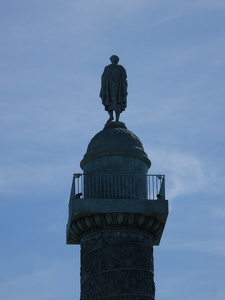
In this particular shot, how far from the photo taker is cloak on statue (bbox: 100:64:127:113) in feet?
141

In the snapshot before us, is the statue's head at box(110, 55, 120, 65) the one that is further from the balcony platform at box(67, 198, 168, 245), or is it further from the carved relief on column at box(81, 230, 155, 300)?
the carved relief on column at box(81, 230, 155, 300)

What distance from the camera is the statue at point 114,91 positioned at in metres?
43.0

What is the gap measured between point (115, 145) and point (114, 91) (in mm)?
2623

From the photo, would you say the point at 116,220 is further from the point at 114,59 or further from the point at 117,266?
the point at 114,59

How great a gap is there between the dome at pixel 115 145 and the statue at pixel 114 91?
0.99m

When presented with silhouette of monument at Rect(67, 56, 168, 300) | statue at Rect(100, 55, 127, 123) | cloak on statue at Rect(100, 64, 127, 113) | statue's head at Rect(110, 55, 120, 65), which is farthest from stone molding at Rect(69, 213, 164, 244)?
statue's head at Rect(110, 55, 120, 65)

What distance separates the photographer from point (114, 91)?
43031 millimetres

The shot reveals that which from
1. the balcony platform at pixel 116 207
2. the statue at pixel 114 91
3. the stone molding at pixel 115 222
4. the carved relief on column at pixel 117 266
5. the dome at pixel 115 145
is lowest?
the carved relief on column at pixel 117 266

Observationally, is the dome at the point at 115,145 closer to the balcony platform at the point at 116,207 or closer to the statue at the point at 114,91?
the statue at the point at 114,91

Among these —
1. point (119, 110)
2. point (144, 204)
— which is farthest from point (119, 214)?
point (119, 110)

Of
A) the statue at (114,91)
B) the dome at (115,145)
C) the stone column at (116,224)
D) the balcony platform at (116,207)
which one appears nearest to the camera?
the stone column at (116,224)

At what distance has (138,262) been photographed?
39.9 meters

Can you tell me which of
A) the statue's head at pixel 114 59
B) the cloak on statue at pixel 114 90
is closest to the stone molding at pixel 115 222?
the cloak on statue at pixel 114 90

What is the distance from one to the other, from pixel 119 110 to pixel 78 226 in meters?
5.04
